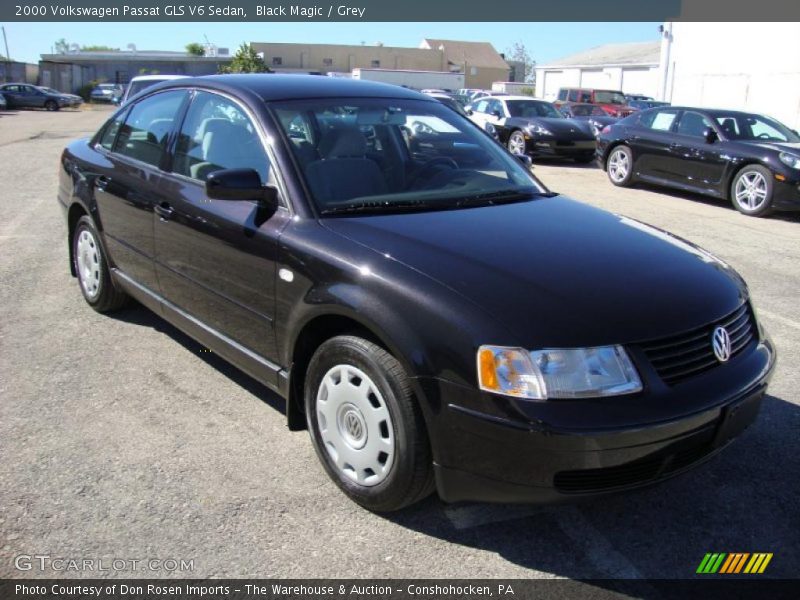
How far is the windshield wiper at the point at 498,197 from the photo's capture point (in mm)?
3493

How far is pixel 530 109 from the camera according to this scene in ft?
55.8

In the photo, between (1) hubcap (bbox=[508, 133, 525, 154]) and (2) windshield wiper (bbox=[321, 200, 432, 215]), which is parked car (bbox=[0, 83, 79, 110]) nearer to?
(1) hubcap (bbox=[508, 133, 525, 154])

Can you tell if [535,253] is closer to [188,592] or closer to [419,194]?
[419,194]

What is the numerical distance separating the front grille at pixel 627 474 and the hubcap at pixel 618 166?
1096cm

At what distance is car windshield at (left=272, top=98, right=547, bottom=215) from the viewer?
3314 millimetres

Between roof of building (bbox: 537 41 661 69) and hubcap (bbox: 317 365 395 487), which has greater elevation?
roof of building (bbox: 537 41 661 69)

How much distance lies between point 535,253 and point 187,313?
→ 79.2 inches

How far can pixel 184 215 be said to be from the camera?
3.74 m

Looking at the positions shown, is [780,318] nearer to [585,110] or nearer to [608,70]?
[585,110]

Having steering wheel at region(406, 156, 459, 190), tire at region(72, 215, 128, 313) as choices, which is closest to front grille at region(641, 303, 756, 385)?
steering wheel at region(406, 156, 459, 190)

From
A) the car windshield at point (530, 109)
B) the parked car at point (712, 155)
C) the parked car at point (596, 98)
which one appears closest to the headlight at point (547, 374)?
the parked car at point (712, 155)

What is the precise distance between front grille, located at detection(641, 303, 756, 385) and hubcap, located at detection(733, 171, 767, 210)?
327 inches

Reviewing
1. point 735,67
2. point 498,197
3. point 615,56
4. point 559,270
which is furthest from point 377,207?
point 615,56

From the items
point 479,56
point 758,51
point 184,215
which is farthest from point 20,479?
point 479,56
